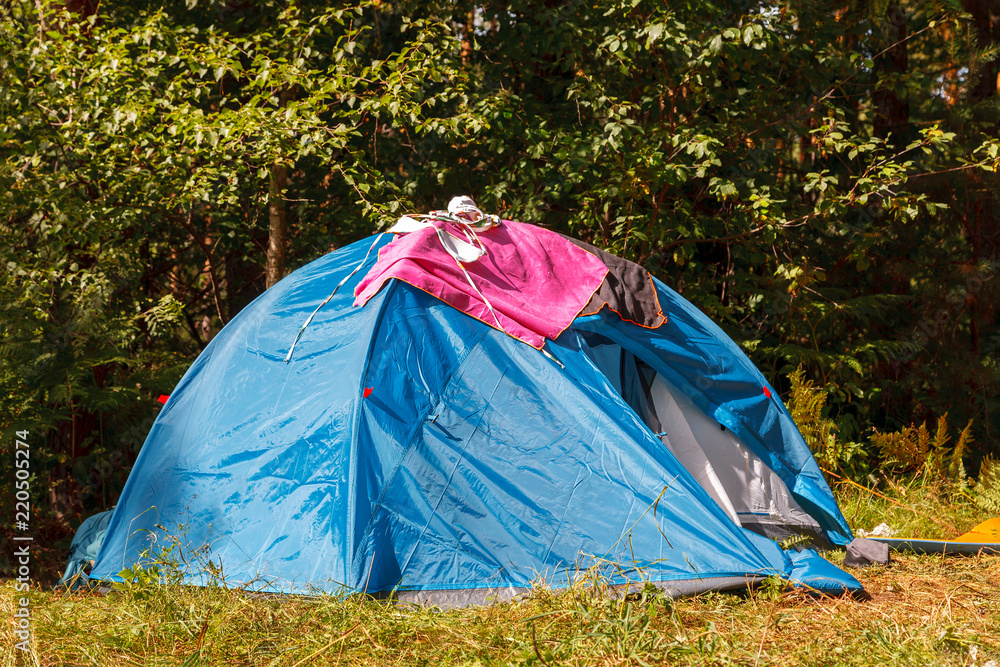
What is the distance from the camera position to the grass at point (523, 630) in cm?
277

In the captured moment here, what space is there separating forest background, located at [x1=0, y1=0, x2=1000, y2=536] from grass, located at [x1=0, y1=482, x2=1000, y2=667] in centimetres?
250

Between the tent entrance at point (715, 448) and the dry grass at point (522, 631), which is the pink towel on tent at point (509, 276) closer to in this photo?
the tent entrance at point (715, 448)

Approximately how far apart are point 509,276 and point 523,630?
177 cm

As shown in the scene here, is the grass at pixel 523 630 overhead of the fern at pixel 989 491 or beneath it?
overhead

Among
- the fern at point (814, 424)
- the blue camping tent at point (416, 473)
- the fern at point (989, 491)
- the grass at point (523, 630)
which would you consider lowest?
the fern at point (989, 491)

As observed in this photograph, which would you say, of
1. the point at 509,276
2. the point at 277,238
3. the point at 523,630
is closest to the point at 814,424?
the point at 509,276

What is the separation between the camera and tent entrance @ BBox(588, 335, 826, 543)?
4.36 metres

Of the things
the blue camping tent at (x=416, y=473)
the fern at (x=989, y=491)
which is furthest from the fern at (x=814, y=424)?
the blue camping tent at (x=416, y=473)

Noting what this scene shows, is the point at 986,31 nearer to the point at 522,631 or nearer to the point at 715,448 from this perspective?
the point at 715,448

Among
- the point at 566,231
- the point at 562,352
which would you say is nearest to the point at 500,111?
the point at 566,231

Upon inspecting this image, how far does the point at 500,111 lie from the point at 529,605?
356 cm

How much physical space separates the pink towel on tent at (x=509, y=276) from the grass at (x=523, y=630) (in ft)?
4.24

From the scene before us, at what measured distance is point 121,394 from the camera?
5.39 m

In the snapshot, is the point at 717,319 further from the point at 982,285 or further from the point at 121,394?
the point at 121,394
